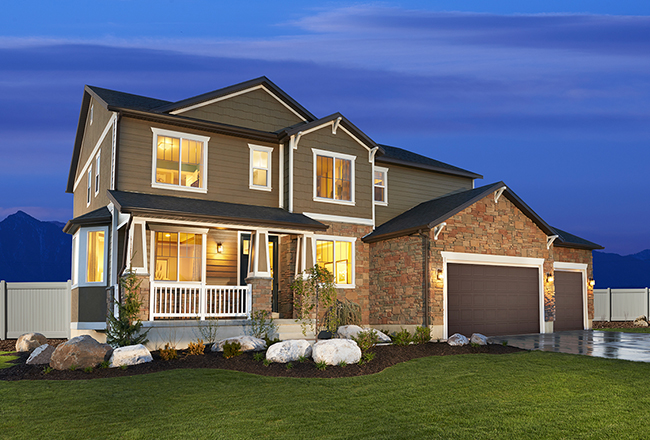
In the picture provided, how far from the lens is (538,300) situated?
17.3 m

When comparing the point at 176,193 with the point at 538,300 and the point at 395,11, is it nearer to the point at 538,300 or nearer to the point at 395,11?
the point at 538,300

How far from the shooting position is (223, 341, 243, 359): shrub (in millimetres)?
10469

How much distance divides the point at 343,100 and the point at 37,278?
73945 millimetres

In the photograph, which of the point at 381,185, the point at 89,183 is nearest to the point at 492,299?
the point at 381,185

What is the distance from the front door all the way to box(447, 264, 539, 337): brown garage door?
530 cm

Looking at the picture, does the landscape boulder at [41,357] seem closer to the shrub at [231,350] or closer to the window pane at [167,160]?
the shrub at [231,350]

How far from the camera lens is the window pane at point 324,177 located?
1667 centimetres

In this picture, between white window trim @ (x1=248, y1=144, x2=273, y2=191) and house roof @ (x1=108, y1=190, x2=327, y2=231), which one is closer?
house roof @ (x1=108, y1=190, x2=327, y2=231)

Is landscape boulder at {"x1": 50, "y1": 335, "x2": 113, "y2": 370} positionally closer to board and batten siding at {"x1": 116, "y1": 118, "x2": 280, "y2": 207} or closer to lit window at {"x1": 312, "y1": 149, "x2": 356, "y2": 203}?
board and batten siding at {"x1": 116, "y1": 118, "x2": 280, "y2": 207}

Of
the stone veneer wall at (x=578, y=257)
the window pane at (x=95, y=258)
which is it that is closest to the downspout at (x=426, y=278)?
the stone veneer wall at (x=578, y=257)

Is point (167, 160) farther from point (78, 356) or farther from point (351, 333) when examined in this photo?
point (351, 333)

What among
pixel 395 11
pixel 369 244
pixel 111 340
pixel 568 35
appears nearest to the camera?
pixel 111 340

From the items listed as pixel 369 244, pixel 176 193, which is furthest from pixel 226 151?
pixel 369 244

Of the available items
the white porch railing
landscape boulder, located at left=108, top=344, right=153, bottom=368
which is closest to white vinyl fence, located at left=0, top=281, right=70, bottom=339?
the white porch railing
